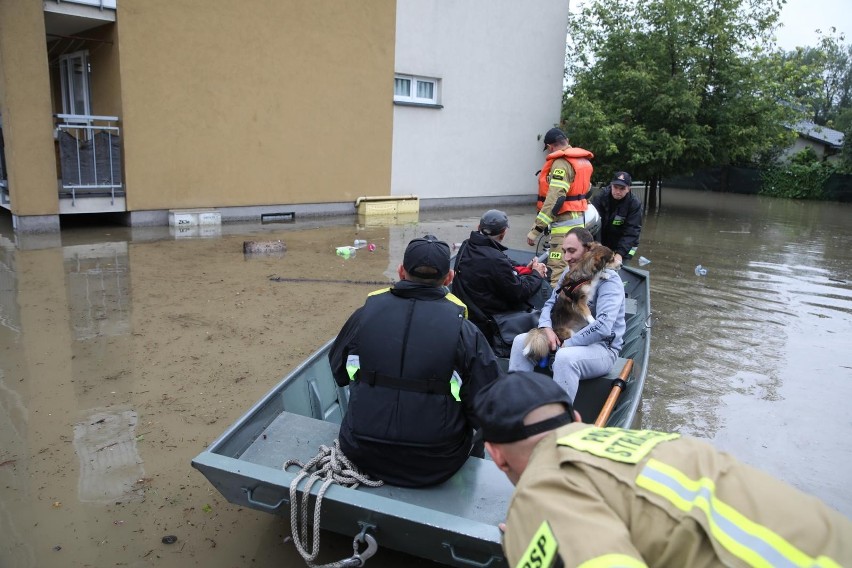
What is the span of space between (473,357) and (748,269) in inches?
388

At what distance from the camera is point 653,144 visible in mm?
17125

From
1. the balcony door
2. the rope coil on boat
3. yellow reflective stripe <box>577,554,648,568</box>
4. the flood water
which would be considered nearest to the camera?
yellow reflective stripe <box>577,554,648,568</box>

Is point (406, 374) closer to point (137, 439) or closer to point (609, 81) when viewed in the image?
point (137, 439)

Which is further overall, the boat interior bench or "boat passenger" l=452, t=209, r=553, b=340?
"boat passenger" l=452, t=209, r=553, b=340

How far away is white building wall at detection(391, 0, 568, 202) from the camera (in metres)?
15.8

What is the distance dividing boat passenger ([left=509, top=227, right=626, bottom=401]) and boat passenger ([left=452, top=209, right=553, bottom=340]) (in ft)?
1.34

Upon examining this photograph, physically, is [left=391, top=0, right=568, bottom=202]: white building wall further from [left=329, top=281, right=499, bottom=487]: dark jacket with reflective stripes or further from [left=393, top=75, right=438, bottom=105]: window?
[left=329, top=281, right=499, bottom=487]: dark jacket with reflective stripes

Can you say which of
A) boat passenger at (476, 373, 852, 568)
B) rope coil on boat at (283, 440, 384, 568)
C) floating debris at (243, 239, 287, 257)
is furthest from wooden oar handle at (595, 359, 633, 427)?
floating debris at (243, 239, 287, 257)

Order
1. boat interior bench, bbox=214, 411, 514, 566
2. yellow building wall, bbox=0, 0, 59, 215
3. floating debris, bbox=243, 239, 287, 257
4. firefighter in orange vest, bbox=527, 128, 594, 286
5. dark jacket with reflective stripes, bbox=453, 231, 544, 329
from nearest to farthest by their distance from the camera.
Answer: boat interior bench, bbox=214, 411, 514, 566 → dark jacket with reflective stripes, bbox=453, 231, 544, 329 → firefighter in orange vest, bbox=527, 128, 594, 286 → yellow building wall, bbox=0, 0, 59, 215 → floating debris, bbox=243, 239, 287, 257

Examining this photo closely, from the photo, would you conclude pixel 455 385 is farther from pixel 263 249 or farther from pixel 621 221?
pixel 263 249

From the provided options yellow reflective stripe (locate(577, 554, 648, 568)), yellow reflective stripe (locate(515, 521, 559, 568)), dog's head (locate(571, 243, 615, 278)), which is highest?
dog's head (locate(571, 243, 615, 278))

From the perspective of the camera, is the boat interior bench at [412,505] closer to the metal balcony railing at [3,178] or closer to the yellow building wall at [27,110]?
the yellow building wall at [27,110]

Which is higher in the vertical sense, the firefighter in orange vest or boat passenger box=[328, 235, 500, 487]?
the firefighter in orange vest

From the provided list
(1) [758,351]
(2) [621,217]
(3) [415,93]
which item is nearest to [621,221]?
(2) [621,217]
